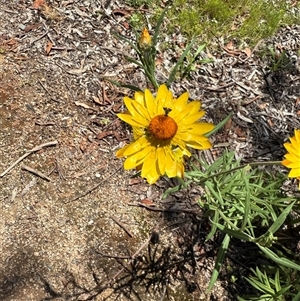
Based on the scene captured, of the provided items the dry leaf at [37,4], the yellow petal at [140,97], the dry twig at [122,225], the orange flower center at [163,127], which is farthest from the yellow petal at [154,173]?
the dry leaf at [37,4]

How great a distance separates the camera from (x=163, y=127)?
6.56ft

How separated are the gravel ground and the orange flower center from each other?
120 centimetres

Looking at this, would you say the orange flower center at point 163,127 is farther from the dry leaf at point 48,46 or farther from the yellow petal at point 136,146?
the dry leaf at point 48,46

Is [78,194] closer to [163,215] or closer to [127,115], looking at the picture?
[163,215]

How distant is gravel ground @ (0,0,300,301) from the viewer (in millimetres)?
2943

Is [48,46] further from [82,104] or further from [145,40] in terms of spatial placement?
[145,40]

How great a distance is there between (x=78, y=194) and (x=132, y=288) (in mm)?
671

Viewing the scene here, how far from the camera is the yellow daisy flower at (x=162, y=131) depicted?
2.01 meters

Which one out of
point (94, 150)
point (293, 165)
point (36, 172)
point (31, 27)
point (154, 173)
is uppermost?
point (293, 165)

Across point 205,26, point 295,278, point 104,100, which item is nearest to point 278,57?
point 205,26

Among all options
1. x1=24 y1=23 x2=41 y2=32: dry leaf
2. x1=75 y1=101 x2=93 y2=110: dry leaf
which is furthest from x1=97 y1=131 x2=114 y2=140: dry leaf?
x1=24 y1=23 x2=41 y2=32: dry leaf

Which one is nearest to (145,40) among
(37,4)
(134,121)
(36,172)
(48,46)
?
(134,121)

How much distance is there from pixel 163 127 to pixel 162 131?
2 centimetres

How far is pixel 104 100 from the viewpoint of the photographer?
3408mm
